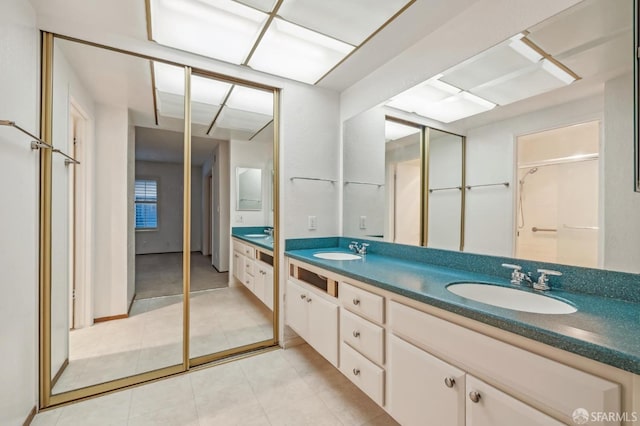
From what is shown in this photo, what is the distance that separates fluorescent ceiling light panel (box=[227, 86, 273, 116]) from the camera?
2407 millimetres

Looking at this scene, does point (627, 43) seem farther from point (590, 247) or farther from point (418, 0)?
point (418, 0)

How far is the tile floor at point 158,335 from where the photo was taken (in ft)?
6.27

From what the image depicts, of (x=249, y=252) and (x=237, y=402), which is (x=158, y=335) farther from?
(x=237, y=402)

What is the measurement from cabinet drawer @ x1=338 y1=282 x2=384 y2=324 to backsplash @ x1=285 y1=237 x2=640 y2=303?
0.61m

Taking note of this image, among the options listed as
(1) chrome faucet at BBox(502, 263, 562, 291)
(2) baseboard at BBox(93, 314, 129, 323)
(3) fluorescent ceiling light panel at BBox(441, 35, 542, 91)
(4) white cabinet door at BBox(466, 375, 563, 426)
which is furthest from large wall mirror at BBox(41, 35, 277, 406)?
(1) chrome faucet at BBox(502, 263, 562, 291)

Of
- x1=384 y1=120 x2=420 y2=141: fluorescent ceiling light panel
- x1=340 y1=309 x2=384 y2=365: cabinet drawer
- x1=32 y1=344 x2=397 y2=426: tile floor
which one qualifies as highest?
x1=384 y1=120 x2=420 y2=141: fluorescent ceiling light panel

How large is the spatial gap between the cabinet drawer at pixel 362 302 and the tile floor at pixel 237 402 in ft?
2.01

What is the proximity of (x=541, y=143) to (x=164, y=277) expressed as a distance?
404cm

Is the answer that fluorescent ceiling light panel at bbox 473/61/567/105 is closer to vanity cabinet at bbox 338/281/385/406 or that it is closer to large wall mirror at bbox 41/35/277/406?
vanity cabinet at bbox 338/281/385/406

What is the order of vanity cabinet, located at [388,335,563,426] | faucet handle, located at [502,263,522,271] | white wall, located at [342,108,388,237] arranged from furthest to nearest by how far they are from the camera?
white wall, located at [342,108,388,237]
faucet handle, located at [502,263,522,271]
vanity cabinet, located at [388,335,563,426]

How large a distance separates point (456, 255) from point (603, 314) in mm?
762

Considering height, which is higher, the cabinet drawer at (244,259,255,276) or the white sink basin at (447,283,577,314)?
the white sink basin at (447,283,577,314)

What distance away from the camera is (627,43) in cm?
102

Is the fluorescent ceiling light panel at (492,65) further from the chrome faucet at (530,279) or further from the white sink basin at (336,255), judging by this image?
the white sink basin at (336,255)
